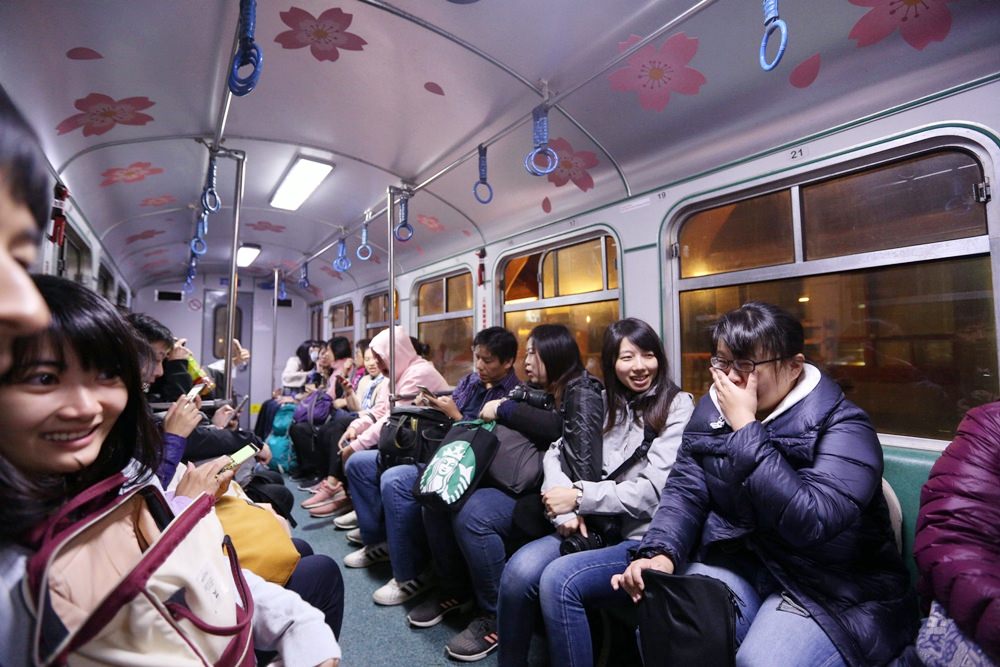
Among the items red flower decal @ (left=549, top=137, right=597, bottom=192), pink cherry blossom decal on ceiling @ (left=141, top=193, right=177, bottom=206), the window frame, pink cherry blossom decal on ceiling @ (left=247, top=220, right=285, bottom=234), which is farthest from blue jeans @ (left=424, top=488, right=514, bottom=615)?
pink cherry blossom decal on ceiling @ (left=247, top=220, right=285, bottom=234)

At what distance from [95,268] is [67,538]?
4589 mm

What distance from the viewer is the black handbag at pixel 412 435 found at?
2.63 m

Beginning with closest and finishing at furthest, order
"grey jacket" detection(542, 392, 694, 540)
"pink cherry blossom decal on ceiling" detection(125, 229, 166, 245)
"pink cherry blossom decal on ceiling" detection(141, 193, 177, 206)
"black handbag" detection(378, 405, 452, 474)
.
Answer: "grey jacket" detection(542, 392, 694, 540) → "black handbag" detection(378, 405, 452, 474) → "pink cherry blossom decal on ceiling" detection(141, 193, 177, 206) → "pink cherry blossom decal on ceiling" detection(125, 229, 166, 245)

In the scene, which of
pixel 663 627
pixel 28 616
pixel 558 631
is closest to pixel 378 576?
pixel 558 631

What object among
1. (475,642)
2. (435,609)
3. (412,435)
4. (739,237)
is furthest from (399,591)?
(739,237)

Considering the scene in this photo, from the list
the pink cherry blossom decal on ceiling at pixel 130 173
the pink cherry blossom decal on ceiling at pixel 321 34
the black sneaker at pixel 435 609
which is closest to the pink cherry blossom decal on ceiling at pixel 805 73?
the pink cherry blossom decal on ceiling at pixel 321 34

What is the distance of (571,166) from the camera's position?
299cm

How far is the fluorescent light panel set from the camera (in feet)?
11.8

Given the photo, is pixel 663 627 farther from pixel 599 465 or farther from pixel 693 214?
pixel 693 214

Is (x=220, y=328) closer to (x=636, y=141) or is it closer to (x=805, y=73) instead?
Result: (x=636, y=141)

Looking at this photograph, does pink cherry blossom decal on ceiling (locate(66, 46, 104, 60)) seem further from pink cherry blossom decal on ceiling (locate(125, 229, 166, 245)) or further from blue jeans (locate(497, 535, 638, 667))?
pink cherry blossom decal on ceiling (locate(125, 229, 166, 245))

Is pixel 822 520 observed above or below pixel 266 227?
below

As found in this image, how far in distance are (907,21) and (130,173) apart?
15.6 feet

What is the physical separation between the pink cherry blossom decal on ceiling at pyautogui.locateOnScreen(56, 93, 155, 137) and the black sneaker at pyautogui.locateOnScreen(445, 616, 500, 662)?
3.29 meters
